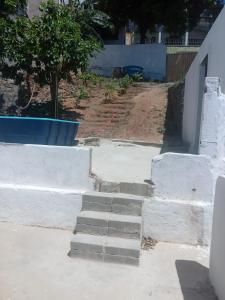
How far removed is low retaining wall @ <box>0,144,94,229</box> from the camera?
204 inches

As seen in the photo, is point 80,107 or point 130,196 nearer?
point 130,196

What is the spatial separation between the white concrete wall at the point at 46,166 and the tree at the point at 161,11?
20.3 meters

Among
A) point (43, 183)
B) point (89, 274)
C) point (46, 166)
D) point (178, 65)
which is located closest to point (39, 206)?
point (43, 183)

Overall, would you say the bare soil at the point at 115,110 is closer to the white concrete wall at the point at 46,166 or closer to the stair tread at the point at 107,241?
the white concrete wall at the point at 46,166

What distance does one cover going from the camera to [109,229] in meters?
4.71

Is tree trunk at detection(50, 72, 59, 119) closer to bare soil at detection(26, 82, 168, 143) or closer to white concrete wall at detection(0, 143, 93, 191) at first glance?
bare soil at detection(26, 82, 168, 143)

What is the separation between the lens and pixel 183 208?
4.94 metres

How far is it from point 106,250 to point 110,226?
35 centimetres

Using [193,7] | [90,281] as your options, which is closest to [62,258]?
[90,281]

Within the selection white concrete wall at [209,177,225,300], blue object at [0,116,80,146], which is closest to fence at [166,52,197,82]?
blue object at [0,116,80,146]

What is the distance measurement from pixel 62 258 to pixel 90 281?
0.57 metres

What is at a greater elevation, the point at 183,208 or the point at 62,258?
the point at 183,208

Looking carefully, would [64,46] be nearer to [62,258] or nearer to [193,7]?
[62,258]

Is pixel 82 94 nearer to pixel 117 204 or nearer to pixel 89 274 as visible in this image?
pixel 117 204
